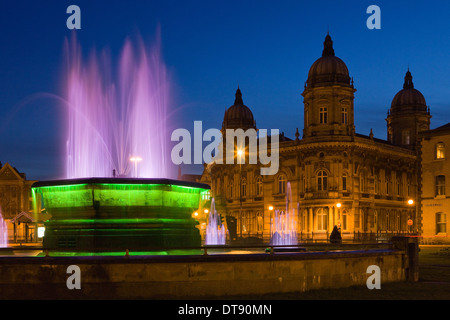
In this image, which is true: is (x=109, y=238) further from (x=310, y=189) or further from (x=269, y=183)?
(x=269, y=183)

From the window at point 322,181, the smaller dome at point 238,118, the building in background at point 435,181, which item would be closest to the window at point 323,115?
the window at point 322,181

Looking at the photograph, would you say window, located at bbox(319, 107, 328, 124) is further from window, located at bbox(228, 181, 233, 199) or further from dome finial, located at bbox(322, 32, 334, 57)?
window, located at bbox(228, 181, 233, 199)

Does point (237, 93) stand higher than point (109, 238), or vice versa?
point (237, 93)

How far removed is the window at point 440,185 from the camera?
164 feet

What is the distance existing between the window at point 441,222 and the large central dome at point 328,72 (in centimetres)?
1764

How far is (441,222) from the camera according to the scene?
4959 cm

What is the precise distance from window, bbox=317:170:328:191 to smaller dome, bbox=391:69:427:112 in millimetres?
23884

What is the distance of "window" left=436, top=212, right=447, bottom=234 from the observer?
4931 centimetres

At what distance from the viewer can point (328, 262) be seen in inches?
574

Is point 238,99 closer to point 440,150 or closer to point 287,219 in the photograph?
point 287,219

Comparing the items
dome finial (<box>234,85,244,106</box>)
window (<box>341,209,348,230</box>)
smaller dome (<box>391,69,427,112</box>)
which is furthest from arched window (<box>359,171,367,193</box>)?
dome finial (<box>234,85,244,106</box>)

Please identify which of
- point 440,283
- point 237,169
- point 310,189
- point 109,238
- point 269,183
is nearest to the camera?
point 109,238
